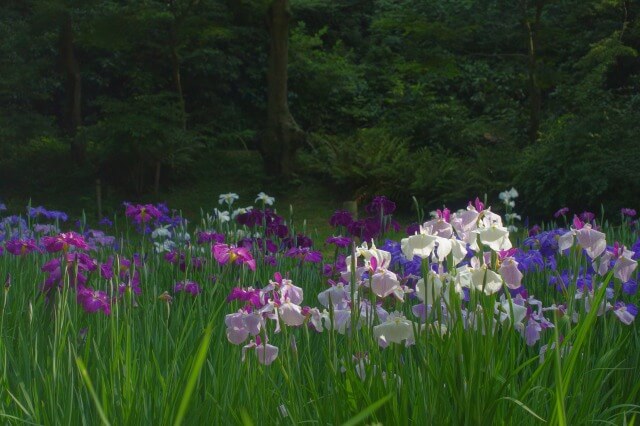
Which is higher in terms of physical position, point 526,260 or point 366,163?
point 526,260

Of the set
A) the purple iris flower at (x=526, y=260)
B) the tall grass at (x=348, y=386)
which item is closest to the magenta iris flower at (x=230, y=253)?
the tall grass at (x=348, y=386)

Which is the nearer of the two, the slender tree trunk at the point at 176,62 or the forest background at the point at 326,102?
the forest background at the point at 326,102

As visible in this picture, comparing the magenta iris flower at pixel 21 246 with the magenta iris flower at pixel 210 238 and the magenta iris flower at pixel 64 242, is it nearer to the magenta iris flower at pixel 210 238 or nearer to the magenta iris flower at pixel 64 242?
the magenta iris flower at pixel 64 242

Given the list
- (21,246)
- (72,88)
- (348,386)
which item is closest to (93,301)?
(348,386)

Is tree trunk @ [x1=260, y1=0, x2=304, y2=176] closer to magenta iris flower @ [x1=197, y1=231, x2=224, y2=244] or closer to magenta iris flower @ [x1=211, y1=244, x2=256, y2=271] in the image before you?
magenta iris flower @ [x1=197, y1=231, x2=224, y2=244]

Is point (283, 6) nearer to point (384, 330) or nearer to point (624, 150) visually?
point (624, 150)

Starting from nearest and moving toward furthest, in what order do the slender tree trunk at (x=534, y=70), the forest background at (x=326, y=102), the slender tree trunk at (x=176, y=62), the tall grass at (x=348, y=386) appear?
the tall grass at (x=348, y=386), the forest background at (x=326, y=102), the slender tree trunk at (x=534, y=70), the slender tree trunk at (x=176, y=62)

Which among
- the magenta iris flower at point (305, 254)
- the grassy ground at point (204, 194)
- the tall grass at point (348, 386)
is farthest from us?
the grassy ground at point (204, 194)

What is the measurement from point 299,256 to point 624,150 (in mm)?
6884

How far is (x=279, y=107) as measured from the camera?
1394 centimetres

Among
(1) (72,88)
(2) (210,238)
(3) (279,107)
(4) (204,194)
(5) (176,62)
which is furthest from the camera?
(1) (72,88)

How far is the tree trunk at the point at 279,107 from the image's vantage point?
13766mm

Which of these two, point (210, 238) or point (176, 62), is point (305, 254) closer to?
point (210, 238)

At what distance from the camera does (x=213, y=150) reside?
621 inches
